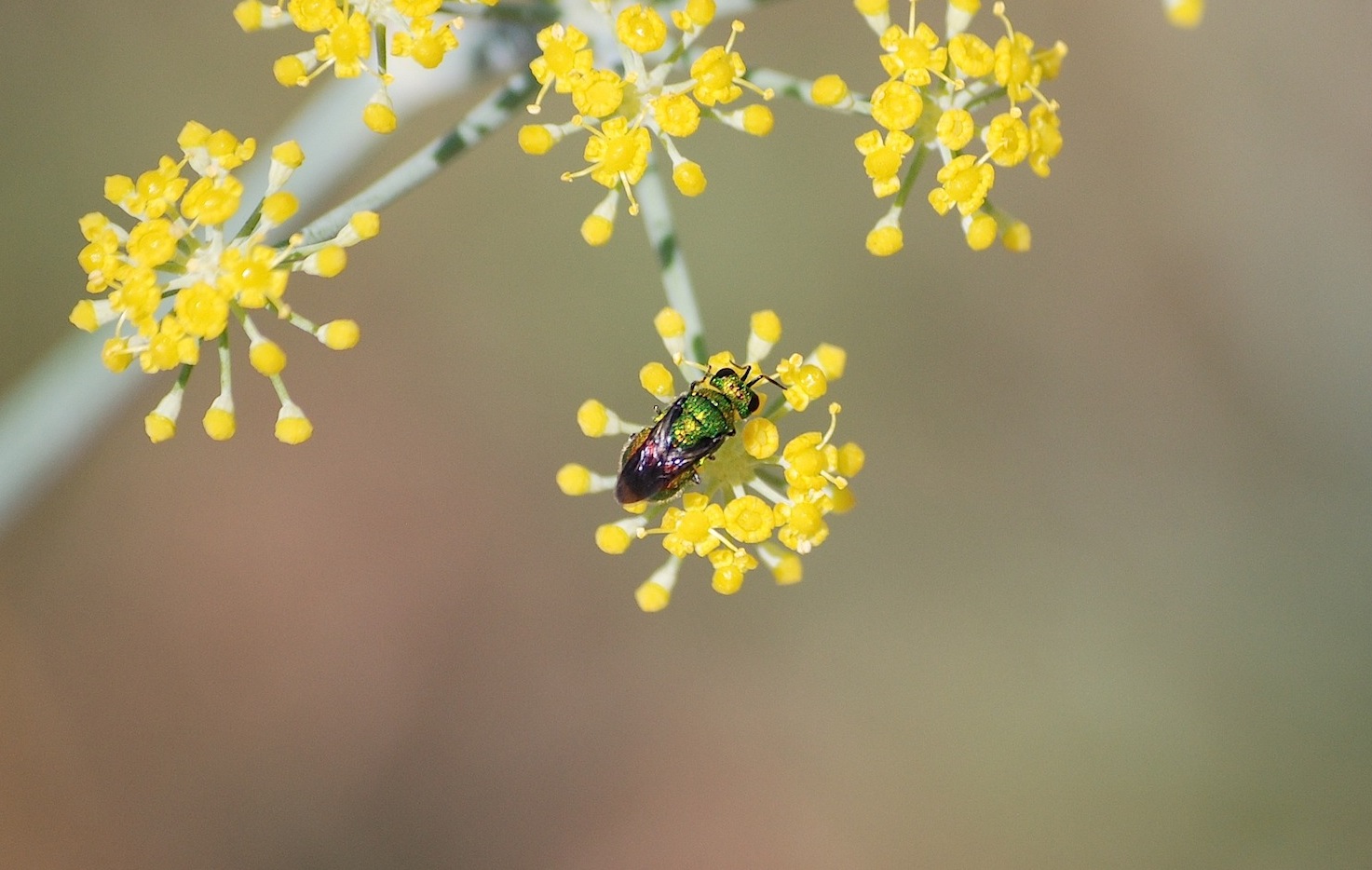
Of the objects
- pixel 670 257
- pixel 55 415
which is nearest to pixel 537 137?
pixel 670 257

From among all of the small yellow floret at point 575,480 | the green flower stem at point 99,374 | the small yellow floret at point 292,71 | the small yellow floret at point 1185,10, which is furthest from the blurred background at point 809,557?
the small yellow floret at point 1185,10

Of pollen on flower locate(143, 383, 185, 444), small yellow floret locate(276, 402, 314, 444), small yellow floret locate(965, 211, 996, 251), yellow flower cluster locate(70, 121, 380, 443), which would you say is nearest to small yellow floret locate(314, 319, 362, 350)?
yellow flower cluster locate(70, 121, 380, 443)

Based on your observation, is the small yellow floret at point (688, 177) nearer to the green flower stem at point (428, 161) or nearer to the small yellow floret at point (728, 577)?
the green flower stem at point (428, 161)

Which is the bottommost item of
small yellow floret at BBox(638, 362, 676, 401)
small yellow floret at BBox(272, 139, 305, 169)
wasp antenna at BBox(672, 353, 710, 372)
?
small yellow floret at BBox(638, 362, 676, 401)

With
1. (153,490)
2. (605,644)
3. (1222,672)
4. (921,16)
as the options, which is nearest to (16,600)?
(153,490)

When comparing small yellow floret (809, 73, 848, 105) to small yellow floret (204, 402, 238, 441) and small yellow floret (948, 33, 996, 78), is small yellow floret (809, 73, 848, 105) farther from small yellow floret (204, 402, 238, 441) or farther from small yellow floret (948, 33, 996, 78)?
small yellow floret (204, 402, 238, 441)

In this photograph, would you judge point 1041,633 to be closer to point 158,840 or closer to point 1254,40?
point 1254,40
